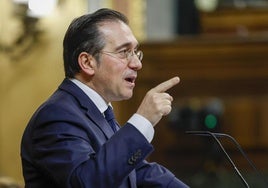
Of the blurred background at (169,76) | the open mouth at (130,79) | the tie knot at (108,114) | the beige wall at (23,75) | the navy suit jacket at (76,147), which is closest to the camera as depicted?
the navy suit jacket at (76,147)

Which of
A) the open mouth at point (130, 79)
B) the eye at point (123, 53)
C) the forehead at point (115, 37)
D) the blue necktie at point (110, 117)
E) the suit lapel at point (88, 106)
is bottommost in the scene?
the blue necktie at point (110, 117)

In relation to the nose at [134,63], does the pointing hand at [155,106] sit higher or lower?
lower

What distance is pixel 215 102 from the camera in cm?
624

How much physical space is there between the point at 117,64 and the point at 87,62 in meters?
0.08

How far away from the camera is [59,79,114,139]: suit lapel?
2.34m

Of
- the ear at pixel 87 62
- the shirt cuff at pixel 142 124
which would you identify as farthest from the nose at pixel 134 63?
the shirt cuff at pixel 142 124

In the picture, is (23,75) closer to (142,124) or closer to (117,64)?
(117,64)

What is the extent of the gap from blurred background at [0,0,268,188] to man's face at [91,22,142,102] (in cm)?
366

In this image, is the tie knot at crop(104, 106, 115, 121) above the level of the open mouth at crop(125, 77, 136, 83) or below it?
below

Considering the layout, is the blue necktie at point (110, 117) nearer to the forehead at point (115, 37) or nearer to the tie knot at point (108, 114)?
the tie knot at point (108, 114)

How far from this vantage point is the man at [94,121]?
2.10m

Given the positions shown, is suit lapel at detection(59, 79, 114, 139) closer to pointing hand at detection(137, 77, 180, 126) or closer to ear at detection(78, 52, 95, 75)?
ear at detection(78, 52, 95, 75)

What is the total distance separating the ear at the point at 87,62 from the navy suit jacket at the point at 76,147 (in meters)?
0.06

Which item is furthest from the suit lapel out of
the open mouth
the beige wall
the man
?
the beige wall
